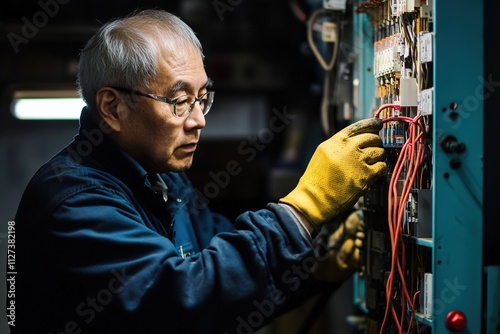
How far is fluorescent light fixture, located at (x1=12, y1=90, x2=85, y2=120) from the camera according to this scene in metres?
4.70

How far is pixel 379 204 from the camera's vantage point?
7.53 feet

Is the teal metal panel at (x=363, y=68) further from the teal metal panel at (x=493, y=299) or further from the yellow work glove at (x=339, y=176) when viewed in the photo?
the teal metal panel at (x=493, y=299)

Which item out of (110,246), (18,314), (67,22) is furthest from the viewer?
(67,22)

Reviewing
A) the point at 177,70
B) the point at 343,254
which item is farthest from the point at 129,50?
the point at 343,254

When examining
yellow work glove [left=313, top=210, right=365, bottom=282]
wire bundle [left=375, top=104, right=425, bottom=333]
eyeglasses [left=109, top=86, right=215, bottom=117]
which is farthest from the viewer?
yellow work glove [left=313, top=210, right=365, bottom=282]

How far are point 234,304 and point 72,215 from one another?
0.55m

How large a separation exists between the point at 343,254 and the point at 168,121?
98 centimetres

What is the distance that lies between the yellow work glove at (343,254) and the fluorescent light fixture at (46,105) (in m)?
2.40

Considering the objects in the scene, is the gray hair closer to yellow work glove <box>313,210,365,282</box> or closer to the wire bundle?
the wire bundle

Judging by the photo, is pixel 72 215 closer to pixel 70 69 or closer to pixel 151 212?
pixel 151 212

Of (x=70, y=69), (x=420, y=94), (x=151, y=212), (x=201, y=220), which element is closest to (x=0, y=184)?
(x=70, y=69)

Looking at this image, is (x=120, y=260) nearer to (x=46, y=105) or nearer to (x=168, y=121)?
(x=168, y=121)

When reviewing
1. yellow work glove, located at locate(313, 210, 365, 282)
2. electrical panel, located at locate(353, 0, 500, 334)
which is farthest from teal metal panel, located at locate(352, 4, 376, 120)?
yellow work glove, located at locate(313, 210, 365, 282)

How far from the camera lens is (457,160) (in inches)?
72.1
